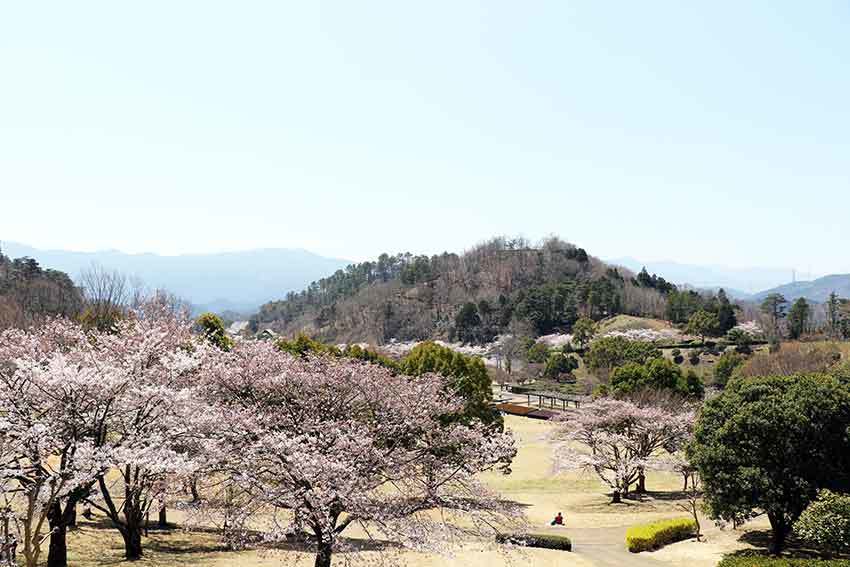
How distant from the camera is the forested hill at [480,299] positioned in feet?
401

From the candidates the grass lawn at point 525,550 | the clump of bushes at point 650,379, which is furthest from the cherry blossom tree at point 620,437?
the clump of bushes at point 650,379

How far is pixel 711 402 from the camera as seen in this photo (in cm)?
2262

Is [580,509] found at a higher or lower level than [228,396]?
lower

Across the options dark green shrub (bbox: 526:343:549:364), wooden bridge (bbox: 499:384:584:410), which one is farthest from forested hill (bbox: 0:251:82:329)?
dark green shrub (bbox: 526:343:549:364)

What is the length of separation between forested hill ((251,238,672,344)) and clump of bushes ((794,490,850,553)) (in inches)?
3882

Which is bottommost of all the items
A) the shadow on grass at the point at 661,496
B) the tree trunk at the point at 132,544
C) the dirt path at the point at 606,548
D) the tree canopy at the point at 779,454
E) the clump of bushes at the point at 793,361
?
the shadow on grass at the point at 661,496

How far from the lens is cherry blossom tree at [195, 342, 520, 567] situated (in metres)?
14.5

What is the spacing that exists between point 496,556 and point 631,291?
4459 inches

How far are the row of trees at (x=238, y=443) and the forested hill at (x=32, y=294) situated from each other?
33048 millimetres

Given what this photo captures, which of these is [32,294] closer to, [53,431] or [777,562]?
[53,431]

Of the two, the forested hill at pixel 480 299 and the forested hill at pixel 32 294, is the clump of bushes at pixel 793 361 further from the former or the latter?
the forested hill at pixel 32 294

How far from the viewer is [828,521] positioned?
18.3m

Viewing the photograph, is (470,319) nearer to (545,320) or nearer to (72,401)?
(545,320)

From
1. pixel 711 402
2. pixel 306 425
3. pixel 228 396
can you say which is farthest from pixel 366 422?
pixel 711 402
